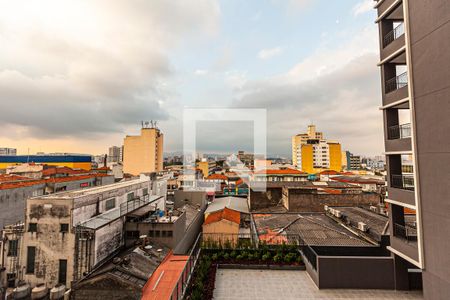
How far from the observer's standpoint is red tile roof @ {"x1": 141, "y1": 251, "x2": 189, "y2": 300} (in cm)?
1051

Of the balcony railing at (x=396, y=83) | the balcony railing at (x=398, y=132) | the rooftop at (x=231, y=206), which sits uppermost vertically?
the balcony railing at (x=396, y=83)

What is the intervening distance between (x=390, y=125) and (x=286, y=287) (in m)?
8.27

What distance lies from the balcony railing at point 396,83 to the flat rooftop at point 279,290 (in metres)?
8.35

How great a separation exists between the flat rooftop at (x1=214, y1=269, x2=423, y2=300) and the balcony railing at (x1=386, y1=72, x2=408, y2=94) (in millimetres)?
8348

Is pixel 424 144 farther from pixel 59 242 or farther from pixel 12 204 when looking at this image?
pixel 12 204

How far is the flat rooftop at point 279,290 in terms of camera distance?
8320 millimetres

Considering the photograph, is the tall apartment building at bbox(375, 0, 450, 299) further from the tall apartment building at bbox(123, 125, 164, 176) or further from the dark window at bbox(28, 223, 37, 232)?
the tall apartment building at bbox(123, 125, 164, 176)

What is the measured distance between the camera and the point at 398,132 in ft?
31.6

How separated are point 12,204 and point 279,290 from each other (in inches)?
1144

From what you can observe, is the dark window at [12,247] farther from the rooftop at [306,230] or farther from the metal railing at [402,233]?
the metal railing at [402,233]

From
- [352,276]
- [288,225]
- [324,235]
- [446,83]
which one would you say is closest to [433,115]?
[446,83]

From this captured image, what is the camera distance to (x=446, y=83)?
6.88m

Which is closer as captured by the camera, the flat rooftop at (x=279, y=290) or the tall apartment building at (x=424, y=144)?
the tall apartment building at (x=424, y=144)

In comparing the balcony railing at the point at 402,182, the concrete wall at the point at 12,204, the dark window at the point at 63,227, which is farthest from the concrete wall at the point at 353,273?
the concrete wall at the point at 12,204
